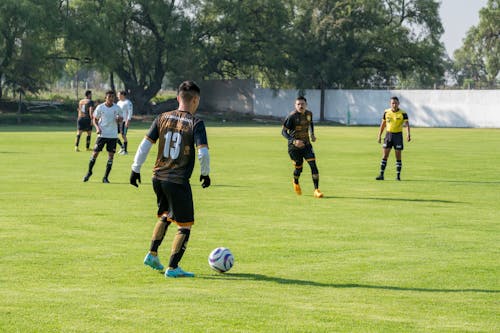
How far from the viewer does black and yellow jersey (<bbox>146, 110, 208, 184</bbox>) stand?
10.1 m

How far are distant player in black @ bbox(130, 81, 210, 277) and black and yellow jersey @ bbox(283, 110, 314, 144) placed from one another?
9.87m

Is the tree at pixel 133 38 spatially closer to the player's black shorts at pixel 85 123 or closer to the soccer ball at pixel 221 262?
the player's black shorts at pixel 85 123

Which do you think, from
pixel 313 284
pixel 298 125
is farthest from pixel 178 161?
pixel 298 125

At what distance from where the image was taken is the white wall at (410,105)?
232ft

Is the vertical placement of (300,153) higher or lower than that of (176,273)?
higher

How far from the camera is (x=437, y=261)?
435 inches

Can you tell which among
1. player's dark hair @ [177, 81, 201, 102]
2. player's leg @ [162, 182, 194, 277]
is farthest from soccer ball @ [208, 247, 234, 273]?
player's dark hair @ [177, 81, 201, 102]

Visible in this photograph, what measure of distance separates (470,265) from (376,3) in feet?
228

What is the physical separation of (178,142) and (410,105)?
6699cm

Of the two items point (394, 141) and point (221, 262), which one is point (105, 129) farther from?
point (221, 262)

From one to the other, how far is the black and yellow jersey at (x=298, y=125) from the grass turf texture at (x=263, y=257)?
128 centimetres

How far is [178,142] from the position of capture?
10.1m

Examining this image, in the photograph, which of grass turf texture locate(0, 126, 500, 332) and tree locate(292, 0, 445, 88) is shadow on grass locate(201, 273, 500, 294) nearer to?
grass turf texture locate(0, 126, 500, 332)

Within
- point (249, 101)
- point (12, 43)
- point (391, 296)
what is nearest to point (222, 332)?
point (391, 296)
